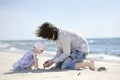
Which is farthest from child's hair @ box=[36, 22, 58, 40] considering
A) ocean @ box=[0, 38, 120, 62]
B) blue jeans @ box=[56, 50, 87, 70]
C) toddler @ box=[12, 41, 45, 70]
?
ocean @ box=[0, 38, 120, 62]

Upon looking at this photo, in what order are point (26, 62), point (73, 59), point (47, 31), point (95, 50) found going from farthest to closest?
point (95, 50) → point (26, 62) → point (73, 59) → point (47, 31)

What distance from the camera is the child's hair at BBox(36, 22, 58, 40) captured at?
19.7ft

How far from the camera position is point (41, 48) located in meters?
6.48

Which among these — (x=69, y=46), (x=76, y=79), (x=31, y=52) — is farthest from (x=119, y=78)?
(x=31, y=52)

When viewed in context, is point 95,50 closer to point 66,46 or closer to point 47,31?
point 66,46

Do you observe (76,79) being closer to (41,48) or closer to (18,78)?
(18,78)

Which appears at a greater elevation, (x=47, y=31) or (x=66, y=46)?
(x=47, y=31)

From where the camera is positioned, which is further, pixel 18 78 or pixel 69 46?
pixel 69 46

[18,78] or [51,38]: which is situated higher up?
[51,38]

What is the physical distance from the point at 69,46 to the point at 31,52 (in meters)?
1.02

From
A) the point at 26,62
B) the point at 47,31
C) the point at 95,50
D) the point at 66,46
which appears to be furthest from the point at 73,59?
the point at 95,50

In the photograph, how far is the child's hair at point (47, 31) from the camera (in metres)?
6.00

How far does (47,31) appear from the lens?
19.7 ft

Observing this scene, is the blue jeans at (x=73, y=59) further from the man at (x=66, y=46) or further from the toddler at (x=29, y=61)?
the toddler at (x=29, y=61)
